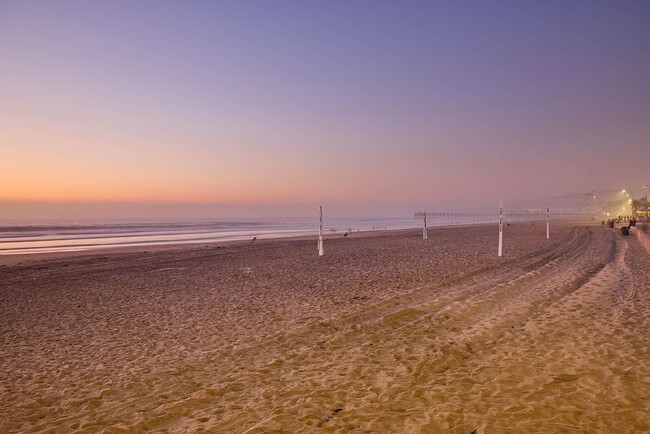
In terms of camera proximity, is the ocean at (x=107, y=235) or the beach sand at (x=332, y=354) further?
the ocean at (x=107, y=235)

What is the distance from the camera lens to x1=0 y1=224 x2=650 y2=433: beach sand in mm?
4555

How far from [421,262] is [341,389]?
561 inches

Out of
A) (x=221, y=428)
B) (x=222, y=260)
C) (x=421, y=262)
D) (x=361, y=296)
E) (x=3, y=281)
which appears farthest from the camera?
(x=222, y=260)

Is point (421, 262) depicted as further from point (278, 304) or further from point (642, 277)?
point (278, 304)

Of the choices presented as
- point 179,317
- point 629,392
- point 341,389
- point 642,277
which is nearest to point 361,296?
point 179,317

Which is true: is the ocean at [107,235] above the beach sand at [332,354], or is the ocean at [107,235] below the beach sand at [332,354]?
above

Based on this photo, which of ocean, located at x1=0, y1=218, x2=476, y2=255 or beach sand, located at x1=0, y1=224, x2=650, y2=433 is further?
ocean, located at x1=0, y1=218, x2=476, y2=255

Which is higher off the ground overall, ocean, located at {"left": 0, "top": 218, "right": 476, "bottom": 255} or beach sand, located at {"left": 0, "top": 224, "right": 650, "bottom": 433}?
ocean, located at {"left": 0, "top": 218, "right": 476, "bottom": 255}

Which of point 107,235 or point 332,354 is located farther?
point 107,235

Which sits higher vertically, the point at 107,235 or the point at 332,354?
the point at 107,235

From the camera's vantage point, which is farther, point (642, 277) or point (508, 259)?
point (508, 259)

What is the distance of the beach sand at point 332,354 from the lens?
14.9 feet

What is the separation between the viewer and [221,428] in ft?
14.5

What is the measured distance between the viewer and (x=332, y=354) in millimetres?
6848
